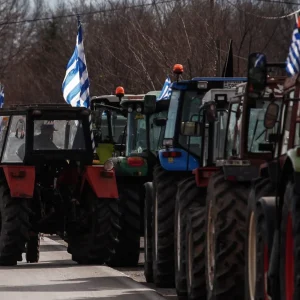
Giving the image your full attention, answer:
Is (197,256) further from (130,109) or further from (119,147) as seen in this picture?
(119,147)

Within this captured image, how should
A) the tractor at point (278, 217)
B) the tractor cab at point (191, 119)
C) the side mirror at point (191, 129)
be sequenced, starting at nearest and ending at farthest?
the tractor at point (278, 217) → the side mirror at point (191, 129) → the tractor cab at point (191, 119)

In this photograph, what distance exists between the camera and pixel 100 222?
792 inches

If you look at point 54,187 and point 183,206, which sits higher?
point 183,206

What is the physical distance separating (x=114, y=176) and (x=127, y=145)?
2347 millimetres

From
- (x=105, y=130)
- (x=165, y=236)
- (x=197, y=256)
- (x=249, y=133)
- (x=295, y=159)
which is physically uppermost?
(x=295, y=159)

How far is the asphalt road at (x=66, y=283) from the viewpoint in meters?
14.8

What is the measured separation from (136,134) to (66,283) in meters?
6.19

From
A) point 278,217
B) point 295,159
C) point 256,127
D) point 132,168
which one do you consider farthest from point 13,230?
point 295,159

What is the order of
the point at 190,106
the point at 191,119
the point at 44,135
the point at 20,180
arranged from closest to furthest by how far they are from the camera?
the point at 191,119
the point at 190,106
the point at 20,180
the point at 44,135

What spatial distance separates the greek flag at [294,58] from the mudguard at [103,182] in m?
8.83

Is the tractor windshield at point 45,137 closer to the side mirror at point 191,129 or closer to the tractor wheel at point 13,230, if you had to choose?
the tractor wheel at point 13,230

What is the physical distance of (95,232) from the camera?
66.2ft

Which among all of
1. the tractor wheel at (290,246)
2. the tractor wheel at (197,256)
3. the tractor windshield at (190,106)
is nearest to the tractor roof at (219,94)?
the tractor windshield at (190,106)

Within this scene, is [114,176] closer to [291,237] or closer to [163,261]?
[163,261]
